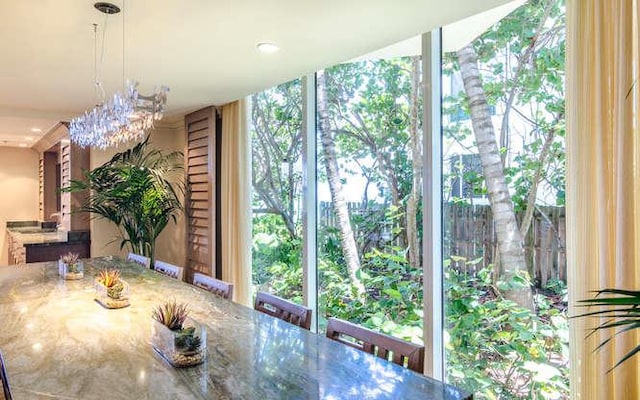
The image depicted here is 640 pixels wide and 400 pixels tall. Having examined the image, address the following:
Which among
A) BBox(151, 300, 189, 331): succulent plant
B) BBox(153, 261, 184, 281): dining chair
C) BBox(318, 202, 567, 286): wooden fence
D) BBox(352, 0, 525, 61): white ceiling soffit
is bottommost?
BBox(153, 261, 184, 281): dining chair

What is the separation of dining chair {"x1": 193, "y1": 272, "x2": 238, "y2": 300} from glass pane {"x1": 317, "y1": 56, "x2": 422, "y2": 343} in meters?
1.26

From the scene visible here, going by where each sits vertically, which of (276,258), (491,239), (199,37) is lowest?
(276,258)

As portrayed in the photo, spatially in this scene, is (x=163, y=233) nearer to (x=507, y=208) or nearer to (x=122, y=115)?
(x=122, y=115)

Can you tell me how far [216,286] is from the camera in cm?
254

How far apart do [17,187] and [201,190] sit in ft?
14.8

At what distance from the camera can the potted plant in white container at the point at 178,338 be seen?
4.52ft

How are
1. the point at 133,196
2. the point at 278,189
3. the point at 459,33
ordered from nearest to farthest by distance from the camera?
the point at 459,33 → the point at 278,189 → the point at 133,196

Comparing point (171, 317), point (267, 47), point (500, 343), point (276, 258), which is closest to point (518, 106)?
point (500, 343)

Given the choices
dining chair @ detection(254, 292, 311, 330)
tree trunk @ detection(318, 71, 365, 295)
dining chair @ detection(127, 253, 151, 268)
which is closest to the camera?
dining chair @ detection(254, 292, 311, 330)

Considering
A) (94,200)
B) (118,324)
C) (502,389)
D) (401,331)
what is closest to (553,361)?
(502,389)

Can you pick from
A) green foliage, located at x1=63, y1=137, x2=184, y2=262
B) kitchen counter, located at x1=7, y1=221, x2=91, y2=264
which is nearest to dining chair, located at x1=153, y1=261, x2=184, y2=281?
green foliage, located at x1=63, y1=137, x2=184, y2=262

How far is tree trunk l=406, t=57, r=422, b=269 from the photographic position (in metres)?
2.94

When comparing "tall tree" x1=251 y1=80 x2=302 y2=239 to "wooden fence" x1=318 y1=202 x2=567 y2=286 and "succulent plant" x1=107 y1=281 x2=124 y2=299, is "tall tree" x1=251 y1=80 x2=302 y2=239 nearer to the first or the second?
"wooden fence" x1=318 y1=202 x2=567 y2=286

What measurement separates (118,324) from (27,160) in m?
7.20
